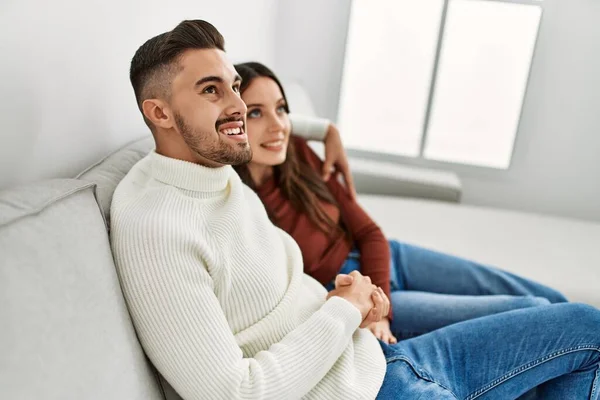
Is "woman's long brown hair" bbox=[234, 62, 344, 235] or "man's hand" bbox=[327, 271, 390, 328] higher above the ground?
"woman's long brown hair" bbox=[234, 62, 344, 235]

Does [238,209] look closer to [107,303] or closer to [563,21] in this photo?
[107,303]

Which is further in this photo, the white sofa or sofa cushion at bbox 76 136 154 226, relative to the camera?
sofa cushion at bbox 76 136 154 226

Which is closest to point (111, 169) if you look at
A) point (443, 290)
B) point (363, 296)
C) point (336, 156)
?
point (363, 296)

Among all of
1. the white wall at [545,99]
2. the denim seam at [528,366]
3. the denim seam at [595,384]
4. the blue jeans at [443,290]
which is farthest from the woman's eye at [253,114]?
the white wall at [545,99]

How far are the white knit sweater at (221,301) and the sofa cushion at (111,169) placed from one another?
0.08ft

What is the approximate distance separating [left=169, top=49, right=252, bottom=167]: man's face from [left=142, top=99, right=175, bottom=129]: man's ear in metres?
0.01

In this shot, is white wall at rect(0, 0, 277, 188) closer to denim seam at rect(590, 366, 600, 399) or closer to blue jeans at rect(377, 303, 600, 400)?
blue jeans at rect(377, 303, 600, 400)

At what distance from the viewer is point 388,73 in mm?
2695

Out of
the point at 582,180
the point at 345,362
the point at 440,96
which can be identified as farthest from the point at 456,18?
the point at 345,362

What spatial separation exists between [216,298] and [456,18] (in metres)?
2.14

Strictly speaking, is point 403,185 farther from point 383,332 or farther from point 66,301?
point 66,301

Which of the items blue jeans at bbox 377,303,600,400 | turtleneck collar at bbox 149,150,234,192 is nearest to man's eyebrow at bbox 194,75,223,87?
turtleneck collar at bbox 149,150,234,192

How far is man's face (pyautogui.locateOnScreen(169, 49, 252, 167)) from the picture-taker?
37.4 inches

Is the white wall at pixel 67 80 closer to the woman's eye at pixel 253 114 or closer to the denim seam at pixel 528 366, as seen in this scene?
the woman's eye at pixel 253 114
